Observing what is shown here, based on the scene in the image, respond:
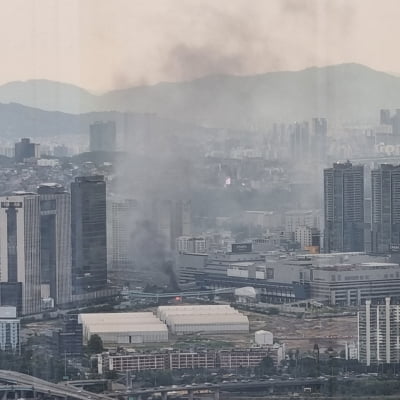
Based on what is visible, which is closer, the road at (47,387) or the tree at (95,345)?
the road at (47,387)

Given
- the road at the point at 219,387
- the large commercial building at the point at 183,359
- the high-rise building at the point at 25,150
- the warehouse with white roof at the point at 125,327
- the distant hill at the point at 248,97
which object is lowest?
the road at the point at 219,387

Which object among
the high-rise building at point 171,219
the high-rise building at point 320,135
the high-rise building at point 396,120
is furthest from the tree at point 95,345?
the high-rise building at point 396,120

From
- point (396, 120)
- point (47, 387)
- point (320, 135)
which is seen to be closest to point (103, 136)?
point (320, 135)

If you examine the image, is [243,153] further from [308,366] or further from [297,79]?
[308,366]

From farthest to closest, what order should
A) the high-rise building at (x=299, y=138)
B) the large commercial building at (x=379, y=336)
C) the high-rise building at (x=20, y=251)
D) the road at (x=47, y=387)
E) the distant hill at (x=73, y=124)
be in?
the high-rise building at (x=299, y=138), the distant hill at (x=73, y=124), the high-rise building at (x=20, y=251), the large commercial building at (x=379, y=336), the road at (x=47, y=387)

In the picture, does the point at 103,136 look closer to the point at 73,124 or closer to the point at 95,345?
the point at 73,124

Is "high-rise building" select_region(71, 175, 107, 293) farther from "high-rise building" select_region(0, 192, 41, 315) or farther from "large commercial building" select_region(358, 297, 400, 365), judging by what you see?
"large commercial building" select_region(358, 297, 400, 365)

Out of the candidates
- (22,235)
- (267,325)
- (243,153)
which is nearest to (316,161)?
(243,153)

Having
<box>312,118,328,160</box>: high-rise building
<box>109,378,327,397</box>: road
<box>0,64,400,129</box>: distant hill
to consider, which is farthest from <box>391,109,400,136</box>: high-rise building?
<box>109,378,327,397</box>: road

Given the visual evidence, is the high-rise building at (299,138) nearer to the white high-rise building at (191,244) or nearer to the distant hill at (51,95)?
the white high-rise building at (191,244)

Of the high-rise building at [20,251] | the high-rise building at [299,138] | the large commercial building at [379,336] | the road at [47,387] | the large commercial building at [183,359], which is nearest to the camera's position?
the road at [47,387]
